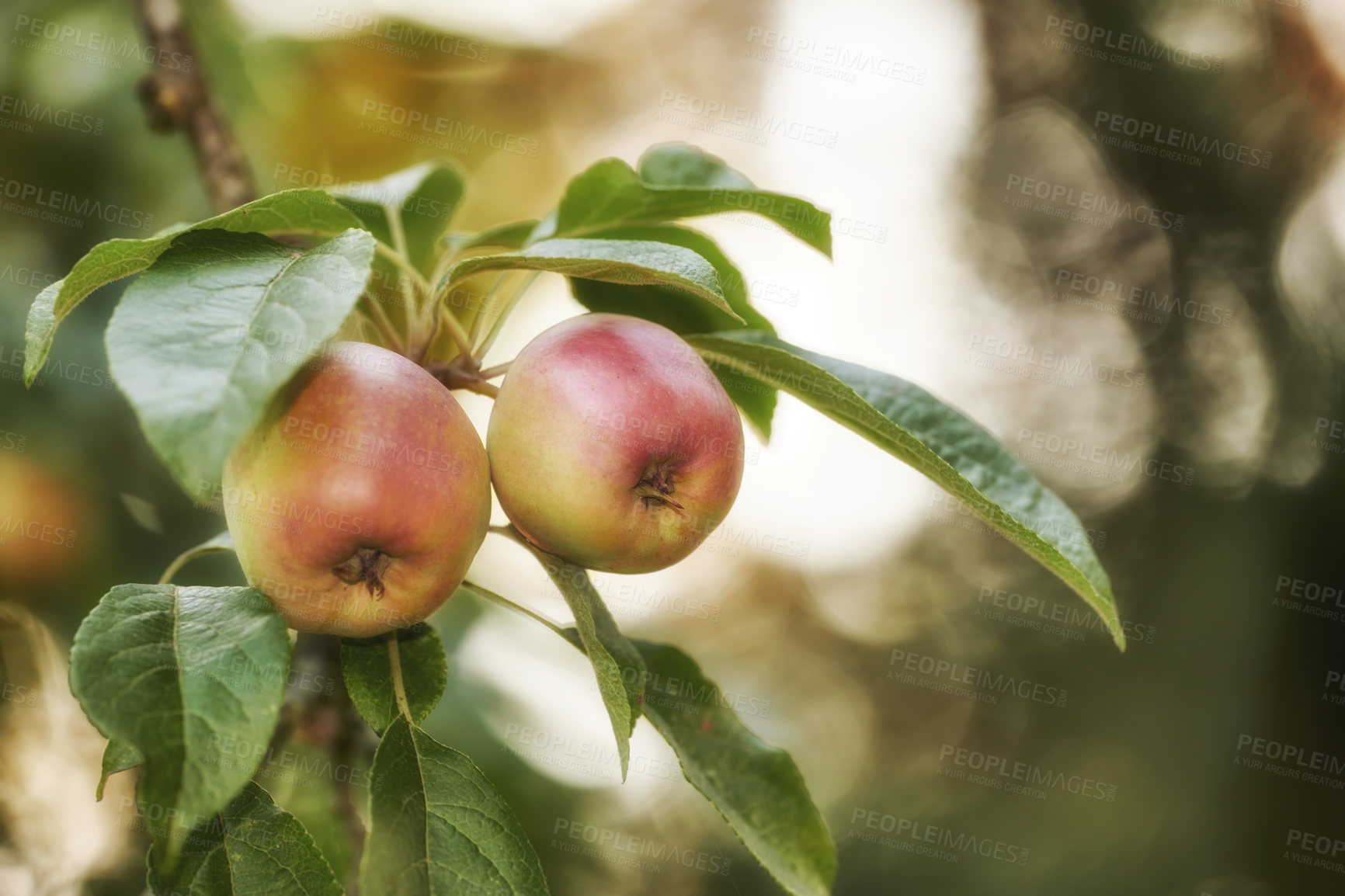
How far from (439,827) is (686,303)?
2.26 feet

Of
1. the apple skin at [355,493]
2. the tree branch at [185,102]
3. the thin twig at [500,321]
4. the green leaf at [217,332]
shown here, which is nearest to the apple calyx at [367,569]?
the apple skin at [355,493]

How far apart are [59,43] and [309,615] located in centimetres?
170

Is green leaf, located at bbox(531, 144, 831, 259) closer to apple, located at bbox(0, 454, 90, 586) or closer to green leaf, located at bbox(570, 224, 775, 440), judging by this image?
green leaf, located at bbox(570, 224, 775, 440)

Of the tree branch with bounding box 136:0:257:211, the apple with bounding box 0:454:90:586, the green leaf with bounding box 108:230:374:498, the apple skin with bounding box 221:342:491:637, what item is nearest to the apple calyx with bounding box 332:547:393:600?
the apple skin with bounding box 221:342:491:637

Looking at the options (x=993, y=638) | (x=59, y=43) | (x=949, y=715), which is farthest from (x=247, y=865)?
(x=949, y=715)

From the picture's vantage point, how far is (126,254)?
691mm

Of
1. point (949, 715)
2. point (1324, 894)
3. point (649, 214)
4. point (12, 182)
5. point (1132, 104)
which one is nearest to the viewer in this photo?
point (649, 214)

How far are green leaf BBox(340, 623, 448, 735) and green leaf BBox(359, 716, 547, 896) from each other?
A: 0.04 metres

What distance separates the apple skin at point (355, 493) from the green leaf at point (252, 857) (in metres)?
0.20

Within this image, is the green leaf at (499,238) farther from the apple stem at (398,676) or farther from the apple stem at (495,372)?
the apple stem at (398,676)

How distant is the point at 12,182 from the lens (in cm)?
178

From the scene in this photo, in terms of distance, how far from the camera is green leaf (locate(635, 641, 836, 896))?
970 millimetres

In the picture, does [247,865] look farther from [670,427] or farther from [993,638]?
[993,638]

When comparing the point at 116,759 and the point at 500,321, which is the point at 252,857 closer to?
the point at 116,759
